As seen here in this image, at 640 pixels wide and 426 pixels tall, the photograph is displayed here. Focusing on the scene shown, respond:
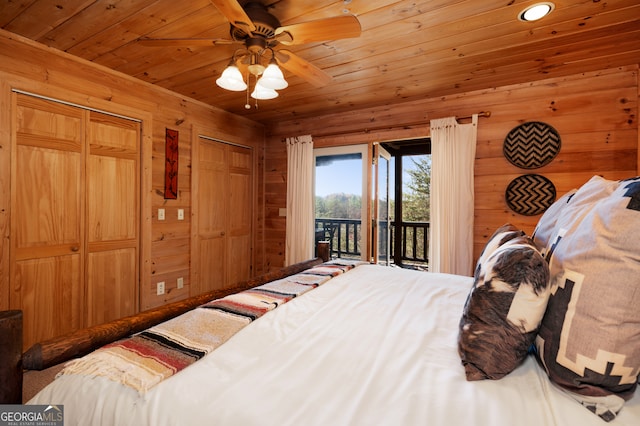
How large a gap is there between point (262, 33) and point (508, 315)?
5.72 feet

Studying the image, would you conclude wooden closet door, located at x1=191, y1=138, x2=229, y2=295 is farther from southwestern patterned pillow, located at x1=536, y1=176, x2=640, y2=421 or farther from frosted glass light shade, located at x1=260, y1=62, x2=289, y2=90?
southwestern patterned pillow, located at x1=536, y1=176, x2=640, y2=421

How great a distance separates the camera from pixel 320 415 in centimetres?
73

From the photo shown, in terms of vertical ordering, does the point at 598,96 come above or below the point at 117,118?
above

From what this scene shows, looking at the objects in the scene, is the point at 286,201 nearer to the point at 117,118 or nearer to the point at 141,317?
the point at 117,118

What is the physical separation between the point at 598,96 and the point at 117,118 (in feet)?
14.1

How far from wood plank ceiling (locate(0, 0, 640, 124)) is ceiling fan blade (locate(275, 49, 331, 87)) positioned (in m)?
0.25

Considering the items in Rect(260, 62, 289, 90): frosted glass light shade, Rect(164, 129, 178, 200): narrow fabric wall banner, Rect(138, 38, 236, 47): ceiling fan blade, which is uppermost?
Rect(138, 38, 236, 47): ceiling fan blade

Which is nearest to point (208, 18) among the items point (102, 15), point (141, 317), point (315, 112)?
point (102, 15)

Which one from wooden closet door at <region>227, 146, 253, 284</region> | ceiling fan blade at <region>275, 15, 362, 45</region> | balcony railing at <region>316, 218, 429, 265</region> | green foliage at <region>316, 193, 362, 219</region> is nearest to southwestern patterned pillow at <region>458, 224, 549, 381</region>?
ceiling fan blade at <region>275, 15, 362, 45</region>

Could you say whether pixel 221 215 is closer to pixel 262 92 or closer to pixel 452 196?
pixel 262 92

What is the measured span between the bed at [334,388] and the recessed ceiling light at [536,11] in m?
1.54

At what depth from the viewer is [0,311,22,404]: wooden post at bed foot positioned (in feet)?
2.96

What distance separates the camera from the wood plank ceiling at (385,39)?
70.8 inches

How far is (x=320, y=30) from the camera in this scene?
1506mm
